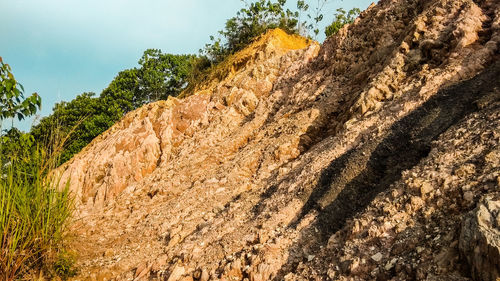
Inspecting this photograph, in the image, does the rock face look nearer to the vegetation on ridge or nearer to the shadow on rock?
the shadow on rock

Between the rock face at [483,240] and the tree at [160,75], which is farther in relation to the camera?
the tree at [160,75]

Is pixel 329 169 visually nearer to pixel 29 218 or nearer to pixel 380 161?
pixel 380 161

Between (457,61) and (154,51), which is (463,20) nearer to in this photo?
(457,61)

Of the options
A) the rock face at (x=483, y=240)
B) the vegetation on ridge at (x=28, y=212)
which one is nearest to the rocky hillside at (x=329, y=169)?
the rock face at (x=483, y=240)

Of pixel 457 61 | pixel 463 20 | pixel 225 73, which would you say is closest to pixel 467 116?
pixel 457 61

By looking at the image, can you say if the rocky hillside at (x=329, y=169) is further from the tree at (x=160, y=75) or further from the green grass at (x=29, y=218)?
the tree at (x=160, y=75)

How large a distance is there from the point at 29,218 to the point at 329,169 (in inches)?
201

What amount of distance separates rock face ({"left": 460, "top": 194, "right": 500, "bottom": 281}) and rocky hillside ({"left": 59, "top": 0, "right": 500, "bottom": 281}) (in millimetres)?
13

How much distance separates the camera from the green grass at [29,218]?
15.2 ft

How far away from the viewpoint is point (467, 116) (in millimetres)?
5707

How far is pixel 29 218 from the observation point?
5.05m

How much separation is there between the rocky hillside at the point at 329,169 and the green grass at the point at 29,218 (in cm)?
208

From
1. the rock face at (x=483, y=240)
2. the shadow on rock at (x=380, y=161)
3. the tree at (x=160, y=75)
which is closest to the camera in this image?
the rock face at (x=483, y=240)

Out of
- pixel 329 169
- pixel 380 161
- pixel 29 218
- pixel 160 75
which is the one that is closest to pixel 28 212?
pixel 29 218
